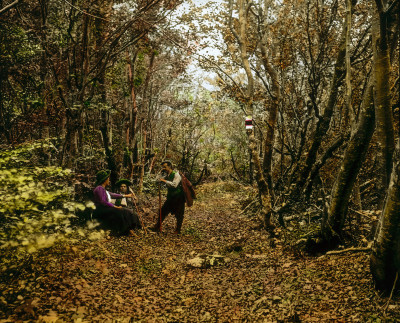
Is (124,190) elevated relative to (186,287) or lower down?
elevated

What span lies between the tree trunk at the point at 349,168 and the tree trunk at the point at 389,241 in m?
1.48

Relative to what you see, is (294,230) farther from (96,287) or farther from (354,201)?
(96,287)

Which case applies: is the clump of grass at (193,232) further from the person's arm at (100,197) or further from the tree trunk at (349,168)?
the tree trunk at (349,168)

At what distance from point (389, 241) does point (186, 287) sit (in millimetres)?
3492

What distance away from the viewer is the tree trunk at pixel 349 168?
500cm

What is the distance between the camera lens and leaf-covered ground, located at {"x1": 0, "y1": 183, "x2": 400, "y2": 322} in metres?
4.23

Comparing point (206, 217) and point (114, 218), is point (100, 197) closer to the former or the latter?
point (114, 218)

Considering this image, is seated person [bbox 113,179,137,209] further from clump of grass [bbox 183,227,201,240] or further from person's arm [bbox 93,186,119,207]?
clump of grass [bbox 183,227,201,240]

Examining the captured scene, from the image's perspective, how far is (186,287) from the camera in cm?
568

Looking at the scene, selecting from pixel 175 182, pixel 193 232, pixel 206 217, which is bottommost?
pixel 206 217

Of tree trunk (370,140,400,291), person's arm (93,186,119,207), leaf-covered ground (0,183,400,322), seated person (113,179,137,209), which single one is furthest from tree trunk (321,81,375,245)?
seated person (113,179,137,209)

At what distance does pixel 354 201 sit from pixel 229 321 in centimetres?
467

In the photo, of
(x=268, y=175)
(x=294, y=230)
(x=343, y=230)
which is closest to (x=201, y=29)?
(x=268, y=175)

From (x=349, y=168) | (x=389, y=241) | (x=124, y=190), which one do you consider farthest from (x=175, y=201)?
(x=389, y=241)
